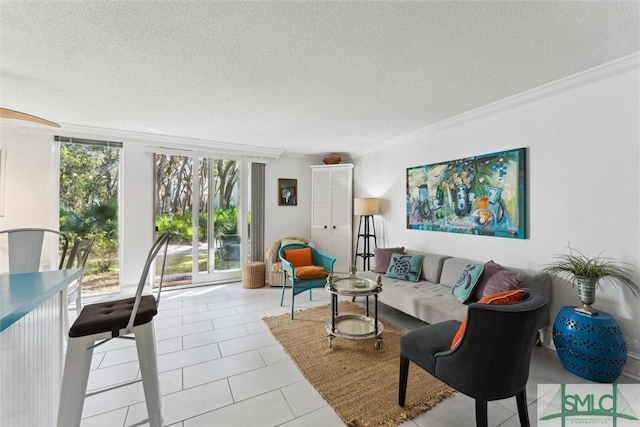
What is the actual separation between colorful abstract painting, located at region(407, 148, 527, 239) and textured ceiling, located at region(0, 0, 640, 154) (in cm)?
70

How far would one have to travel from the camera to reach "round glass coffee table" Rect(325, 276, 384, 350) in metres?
2.62

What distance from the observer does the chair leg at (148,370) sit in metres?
1.43

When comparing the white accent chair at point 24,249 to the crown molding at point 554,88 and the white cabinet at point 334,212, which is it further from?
the crown molding at point 554,88

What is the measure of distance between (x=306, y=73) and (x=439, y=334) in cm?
227

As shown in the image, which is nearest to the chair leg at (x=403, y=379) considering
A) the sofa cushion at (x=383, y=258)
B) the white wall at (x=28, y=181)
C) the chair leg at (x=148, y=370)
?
the chair leg at (x=148, y=370)

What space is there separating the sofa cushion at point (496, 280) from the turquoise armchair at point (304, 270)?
1.74 m

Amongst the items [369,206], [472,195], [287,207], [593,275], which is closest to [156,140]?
Result: [287,207]

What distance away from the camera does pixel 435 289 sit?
10.5ft

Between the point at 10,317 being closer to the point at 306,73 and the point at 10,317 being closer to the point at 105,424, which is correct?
the point at 105,424

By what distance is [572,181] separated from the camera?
250 centimetres

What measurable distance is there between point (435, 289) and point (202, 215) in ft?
12.8

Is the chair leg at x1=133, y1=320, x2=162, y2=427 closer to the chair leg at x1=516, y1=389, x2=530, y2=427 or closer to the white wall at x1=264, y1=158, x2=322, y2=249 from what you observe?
the chair leg at x1=516, y1=389, x2=530, y2=427

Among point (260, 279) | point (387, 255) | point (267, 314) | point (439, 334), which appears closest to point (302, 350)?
point (267, 314)

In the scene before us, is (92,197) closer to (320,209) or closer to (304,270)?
(304,270)
